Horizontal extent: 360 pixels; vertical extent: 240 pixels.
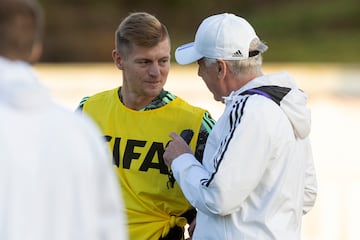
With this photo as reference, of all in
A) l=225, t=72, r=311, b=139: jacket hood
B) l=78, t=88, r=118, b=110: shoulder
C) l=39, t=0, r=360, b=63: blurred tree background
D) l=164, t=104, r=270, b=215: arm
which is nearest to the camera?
l=164, t=104, r=270, b=215: arm

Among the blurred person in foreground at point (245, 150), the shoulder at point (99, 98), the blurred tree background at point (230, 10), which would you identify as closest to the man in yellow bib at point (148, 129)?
the shoulder at point (99, 98)

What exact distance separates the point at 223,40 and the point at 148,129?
2.25ft

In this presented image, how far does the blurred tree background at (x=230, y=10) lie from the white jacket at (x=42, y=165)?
1991cm

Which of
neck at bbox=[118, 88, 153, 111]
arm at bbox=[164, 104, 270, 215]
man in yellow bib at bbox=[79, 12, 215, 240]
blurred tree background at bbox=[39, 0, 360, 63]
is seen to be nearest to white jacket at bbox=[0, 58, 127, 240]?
arm at bbox=[164, 104, 270, 215]

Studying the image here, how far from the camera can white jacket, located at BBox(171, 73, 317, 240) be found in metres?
3.73

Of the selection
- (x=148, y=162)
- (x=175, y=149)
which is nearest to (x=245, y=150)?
(x=175, y=149)

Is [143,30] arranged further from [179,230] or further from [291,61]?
[291,61]

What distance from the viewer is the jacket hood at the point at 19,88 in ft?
8.86

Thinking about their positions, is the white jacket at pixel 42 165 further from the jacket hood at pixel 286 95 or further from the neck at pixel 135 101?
the neck at pixel 135 101

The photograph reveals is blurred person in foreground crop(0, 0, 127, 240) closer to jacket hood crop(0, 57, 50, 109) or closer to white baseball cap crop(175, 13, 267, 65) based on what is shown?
jacket hood crop(0, 57, 50, 109)

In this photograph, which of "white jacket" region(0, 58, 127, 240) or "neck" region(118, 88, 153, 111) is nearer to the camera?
"white jacket" region(0, 58, 127, 240)

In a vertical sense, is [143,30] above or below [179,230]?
above

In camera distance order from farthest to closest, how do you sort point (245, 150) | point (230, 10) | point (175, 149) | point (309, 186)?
1. point (230, 10)
2. point (309, 186)
3. point (175, 149)
4. point (245, 150)

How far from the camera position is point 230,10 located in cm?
2770
